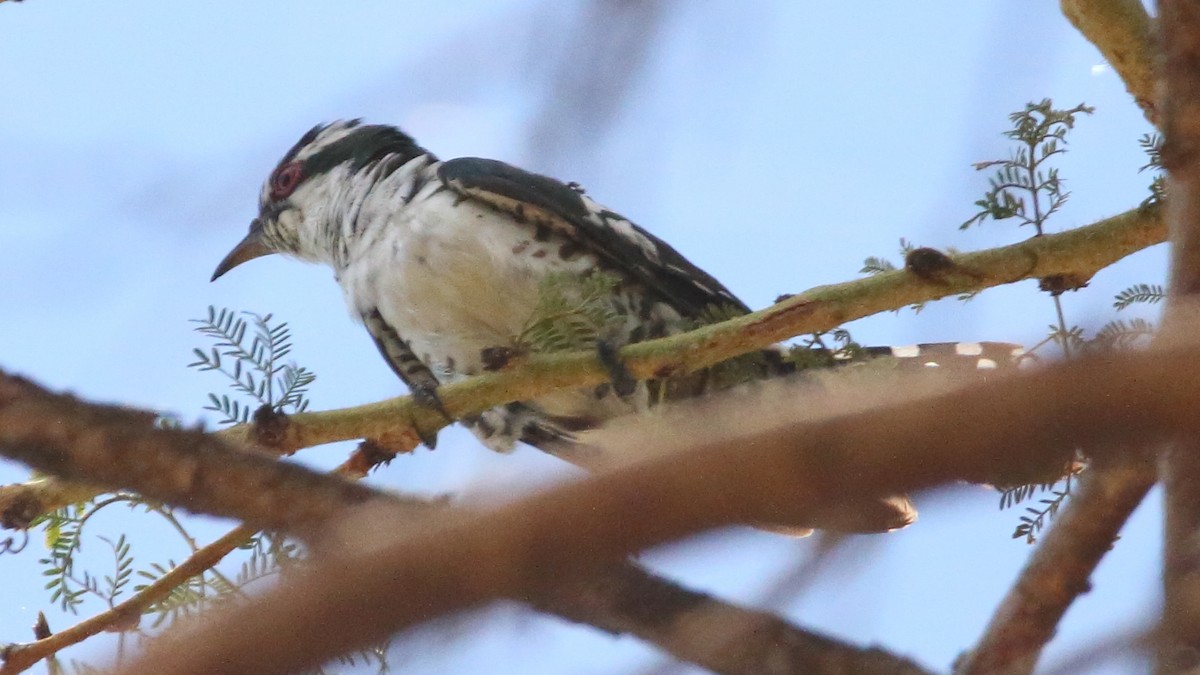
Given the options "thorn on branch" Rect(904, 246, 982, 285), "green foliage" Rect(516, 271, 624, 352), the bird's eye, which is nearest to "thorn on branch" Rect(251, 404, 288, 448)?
"green foliage" Rect(516, 271, 624, 352)

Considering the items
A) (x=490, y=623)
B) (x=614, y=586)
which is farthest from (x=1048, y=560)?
(x=490, y=623)

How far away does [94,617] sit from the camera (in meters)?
3.01

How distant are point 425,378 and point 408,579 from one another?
11.8 feet

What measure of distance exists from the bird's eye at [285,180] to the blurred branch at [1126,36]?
290 cm

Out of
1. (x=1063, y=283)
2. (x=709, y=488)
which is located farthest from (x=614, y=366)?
(x=709, y=488)

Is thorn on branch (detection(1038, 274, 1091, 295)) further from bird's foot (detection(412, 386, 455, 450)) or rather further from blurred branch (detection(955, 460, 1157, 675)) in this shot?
blurred branch (detection(955, 460, 1157, 675))

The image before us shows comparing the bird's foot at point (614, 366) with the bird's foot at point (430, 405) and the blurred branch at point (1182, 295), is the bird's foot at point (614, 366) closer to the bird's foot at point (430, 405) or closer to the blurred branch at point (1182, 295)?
the bird's foot at point (430, 405)

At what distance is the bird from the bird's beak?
899mm

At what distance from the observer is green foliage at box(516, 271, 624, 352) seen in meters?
3.24

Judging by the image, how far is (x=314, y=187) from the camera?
16.7 ft

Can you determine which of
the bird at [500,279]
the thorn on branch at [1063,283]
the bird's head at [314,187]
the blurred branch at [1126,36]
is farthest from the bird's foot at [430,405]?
the blurred branch at [1126,36]

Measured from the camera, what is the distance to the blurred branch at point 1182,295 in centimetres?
100

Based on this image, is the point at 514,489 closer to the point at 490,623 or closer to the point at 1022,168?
the point at 490,623

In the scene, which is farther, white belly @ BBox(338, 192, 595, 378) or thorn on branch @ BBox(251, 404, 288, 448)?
white belly @ BBox(338, 192, 595, 378)
